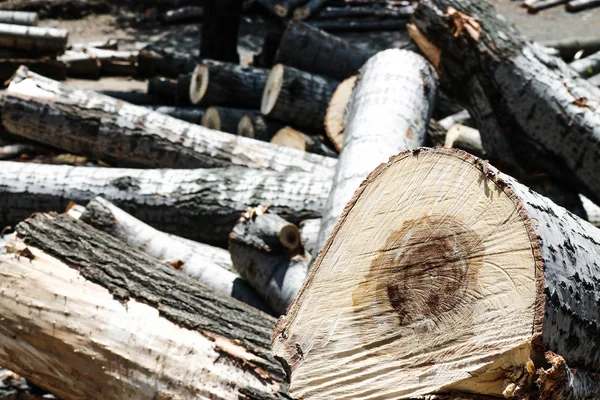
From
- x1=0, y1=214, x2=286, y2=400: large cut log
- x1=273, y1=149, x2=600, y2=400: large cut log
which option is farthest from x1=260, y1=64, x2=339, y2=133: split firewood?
x1=273, y1=149, x2=600, y2=400: large cut log

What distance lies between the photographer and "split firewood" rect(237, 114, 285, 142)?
671 cm

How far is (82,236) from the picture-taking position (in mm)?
3908

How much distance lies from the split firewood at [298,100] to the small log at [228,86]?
624 millimetres

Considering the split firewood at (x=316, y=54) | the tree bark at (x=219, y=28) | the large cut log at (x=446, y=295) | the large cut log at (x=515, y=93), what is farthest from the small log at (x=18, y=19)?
the large cut log at (x=446, y=295)

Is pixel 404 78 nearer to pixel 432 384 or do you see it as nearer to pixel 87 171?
pixel 87 171

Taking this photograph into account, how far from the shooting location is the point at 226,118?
7.01 metres

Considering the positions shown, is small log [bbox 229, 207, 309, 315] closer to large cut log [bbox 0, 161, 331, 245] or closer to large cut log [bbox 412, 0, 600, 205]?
large cut log [bbox 0, 161, 331, 245]

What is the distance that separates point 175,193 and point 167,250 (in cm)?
71

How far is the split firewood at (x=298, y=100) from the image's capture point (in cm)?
662

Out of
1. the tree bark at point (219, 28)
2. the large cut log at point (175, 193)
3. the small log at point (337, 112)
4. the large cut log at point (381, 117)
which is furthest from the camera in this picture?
the tree bark at point (219, 28)

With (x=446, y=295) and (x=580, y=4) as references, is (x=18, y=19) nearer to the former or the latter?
(x=580, y=4)

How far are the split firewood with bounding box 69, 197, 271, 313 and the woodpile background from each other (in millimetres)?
13

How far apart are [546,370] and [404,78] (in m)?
3.29

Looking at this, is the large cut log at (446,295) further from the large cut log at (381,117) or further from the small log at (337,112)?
the small log at (337,112)
